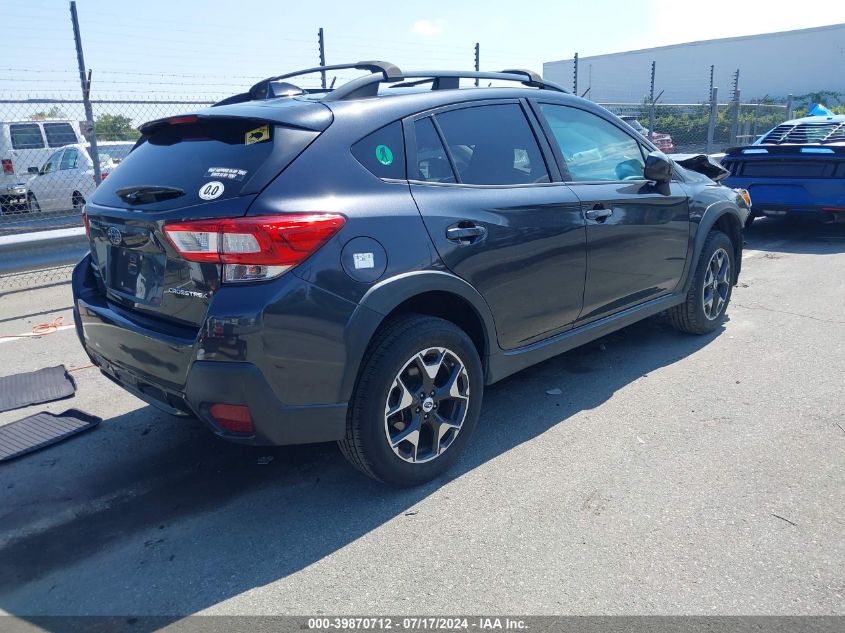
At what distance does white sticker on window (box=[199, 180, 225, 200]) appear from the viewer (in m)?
2.84

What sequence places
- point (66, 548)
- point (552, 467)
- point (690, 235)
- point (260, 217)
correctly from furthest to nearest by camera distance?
point (690, 235), point (552, 467), point (66, 548), point (260, 217)

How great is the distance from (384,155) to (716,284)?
326 cm

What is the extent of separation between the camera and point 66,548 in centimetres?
292

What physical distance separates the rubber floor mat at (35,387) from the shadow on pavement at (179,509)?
2.08ft

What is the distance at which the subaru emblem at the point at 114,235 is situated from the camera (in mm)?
3170

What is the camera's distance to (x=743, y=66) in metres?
49.8

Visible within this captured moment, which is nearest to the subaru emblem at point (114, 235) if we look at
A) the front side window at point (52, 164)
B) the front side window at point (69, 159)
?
the front side window at point (69, 159)

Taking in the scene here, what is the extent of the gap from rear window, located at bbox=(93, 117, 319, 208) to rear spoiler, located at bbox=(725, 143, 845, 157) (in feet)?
25.3

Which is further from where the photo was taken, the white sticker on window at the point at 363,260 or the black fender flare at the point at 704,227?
the black fender flare at the point at 704,227

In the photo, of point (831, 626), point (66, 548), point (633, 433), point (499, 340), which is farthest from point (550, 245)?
point (66, 548)

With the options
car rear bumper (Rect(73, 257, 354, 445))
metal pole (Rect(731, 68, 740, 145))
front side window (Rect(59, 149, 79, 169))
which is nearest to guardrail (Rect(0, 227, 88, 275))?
car rear bumper (Rect(73, 257, 354, 445))

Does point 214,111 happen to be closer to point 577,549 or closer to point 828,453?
point 577,549

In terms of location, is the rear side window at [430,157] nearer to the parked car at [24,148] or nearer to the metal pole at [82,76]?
the metal pole at [82,76]

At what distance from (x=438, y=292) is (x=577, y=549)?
1.27 meters
